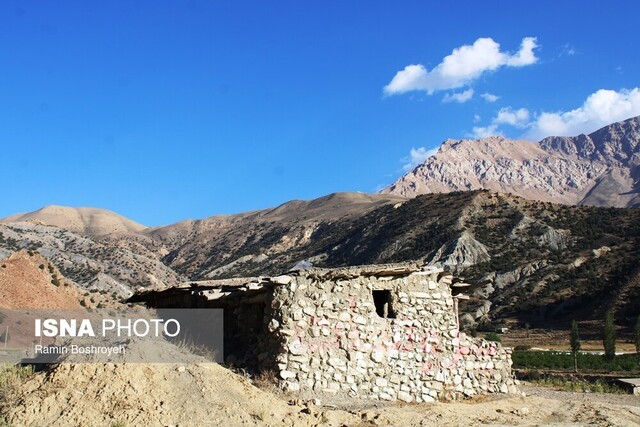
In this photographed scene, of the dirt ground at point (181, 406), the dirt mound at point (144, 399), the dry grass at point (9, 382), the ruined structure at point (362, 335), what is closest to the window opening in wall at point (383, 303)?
the ruined structure at point (362, 335)

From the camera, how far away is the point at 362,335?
14.1 metres

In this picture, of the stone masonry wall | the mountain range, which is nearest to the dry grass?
the stone masonry wall

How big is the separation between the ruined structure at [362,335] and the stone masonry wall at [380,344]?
0.02 meters

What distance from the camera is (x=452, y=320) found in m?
15.5

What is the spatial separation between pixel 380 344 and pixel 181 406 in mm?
5460

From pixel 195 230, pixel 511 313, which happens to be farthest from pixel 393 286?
pixel 195 230

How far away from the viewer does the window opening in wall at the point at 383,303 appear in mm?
14914

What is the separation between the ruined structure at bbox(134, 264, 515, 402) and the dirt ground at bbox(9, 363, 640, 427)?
3.28 ft

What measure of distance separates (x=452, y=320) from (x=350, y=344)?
3164 millimetres

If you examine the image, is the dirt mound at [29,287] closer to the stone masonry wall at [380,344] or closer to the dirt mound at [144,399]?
the stone masonry wall at [380,344]

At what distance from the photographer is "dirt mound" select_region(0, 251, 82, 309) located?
1398 inches

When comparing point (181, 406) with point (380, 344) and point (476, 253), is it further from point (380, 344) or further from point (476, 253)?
point (476, 253)

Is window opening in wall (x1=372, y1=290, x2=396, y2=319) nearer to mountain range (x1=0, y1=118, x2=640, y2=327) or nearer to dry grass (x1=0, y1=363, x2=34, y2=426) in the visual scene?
dry grass (x1=0, y1=363, x2=34, y2=426)

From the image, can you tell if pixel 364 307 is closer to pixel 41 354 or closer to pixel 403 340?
pixel 403 340
